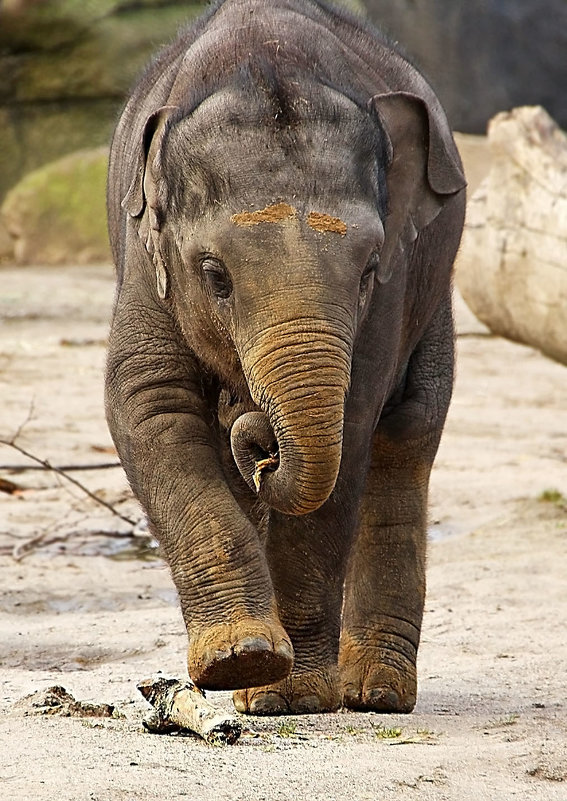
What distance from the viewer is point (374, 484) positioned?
191 inches

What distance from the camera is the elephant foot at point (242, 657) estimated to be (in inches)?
146

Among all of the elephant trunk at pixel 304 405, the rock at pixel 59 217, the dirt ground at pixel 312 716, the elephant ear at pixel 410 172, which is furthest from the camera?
the rock at pixel 59 217

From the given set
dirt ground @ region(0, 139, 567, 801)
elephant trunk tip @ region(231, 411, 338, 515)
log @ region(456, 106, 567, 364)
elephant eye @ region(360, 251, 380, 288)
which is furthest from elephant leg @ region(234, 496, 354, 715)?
log @ region(456, 106, 567, 364)

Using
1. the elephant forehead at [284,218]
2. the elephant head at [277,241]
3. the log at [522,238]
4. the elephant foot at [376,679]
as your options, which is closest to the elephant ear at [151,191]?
the elephant head at [277,241]

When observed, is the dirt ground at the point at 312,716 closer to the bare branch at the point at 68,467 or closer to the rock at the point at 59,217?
the bare branch at the point at 68,467

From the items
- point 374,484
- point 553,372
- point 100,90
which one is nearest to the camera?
point 374,484

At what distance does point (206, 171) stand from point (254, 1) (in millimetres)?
811

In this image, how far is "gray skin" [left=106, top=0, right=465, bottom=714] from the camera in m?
3.58

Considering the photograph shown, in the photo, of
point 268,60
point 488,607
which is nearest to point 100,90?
point 488,607

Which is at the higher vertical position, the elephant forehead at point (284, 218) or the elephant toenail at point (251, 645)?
the elephant forehead at point (284, 218)

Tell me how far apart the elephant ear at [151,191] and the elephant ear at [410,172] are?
21.7 inches

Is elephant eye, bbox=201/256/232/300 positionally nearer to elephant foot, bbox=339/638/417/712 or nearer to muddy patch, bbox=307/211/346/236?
muddy patch, bbox=307/211/346/236

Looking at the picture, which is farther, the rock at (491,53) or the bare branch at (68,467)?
the rock at (491,53)

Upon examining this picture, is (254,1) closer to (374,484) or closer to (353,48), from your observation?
(353,48)
